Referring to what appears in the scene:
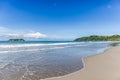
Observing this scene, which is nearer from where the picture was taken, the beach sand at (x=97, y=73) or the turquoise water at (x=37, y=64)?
the beach sand at (x=97, y=73)

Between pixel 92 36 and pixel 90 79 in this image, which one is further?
pixel 92 36

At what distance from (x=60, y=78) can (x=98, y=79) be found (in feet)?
4.81

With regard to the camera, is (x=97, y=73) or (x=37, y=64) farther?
(x=37, y=64)

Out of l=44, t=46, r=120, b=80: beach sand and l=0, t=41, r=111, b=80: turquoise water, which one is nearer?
l=44, t=46, r=120, b=80: beach sand

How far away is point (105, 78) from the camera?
19.3ft

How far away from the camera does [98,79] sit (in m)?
5.76

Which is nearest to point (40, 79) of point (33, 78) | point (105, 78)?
point (33, 78)

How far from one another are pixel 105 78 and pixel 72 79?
50.2 inches

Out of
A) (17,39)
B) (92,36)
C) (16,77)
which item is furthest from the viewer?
(92,36)

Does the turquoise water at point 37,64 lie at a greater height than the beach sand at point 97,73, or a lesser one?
greater

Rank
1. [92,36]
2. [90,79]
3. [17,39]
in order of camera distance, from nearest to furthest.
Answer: [90,79] → [17,39] → [92,36]

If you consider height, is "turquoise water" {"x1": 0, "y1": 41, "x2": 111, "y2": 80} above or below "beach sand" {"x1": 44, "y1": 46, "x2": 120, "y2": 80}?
above

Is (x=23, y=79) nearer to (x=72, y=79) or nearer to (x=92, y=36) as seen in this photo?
(x=72, y=79)

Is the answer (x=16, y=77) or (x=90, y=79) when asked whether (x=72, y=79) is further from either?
(x=16, y=77)
